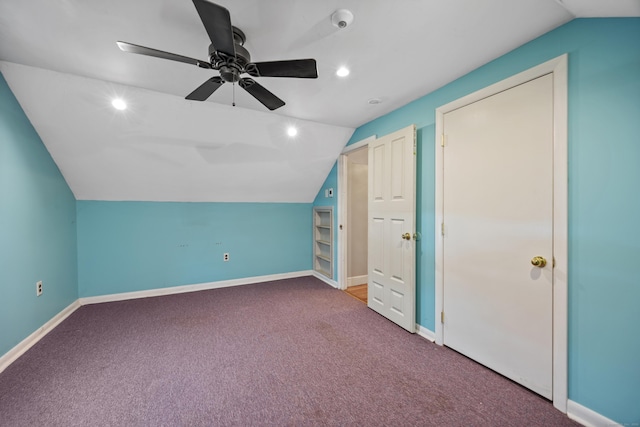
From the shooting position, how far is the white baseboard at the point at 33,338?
1.93 meters

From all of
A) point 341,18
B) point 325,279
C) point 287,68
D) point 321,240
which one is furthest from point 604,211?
point 321,240

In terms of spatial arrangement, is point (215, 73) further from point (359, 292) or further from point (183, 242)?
point (359, 292)

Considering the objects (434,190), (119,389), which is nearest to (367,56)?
(434,190)

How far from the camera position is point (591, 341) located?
1.42 metres

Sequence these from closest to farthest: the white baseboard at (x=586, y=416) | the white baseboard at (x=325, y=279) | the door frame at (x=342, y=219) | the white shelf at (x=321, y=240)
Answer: the white baseboard at (x=586, y=416) → the door frame at (x=342, y=219) → the white baseboard at (x=325, y=279) → the white shelf at (x=321, y=240)

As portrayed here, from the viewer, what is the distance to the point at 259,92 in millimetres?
1857

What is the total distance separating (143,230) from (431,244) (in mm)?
3811

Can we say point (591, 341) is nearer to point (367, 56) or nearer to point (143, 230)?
point (367, 56)

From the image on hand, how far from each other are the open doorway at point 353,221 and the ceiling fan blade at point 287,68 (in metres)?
2.20

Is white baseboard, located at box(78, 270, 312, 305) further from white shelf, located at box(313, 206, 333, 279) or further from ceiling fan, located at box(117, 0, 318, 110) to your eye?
ceiling fan, located at box(117, 0, 318, 110)

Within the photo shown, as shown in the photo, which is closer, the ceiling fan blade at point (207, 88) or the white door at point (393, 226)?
the ceiling fan blade at point (207, 88)

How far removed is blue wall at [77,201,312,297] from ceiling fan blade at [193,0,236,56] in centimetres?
293

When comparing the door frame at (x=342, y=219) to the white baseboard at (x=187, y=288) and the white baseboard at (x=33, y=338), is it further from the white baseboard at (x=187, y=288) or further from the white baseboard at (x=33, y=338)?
the white baseboard at (x=33, y=338)

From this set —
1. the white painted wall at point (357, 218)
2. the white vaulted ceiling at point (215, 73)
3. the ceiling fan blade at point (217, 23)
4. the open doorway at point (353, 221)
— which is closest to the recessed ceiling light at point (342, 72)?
the white vaulted ceiling at point (215, 73)
